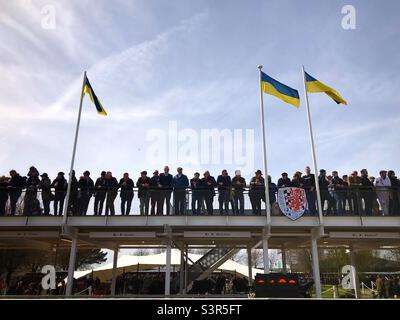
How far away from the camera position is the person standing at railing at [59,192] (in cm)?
1401

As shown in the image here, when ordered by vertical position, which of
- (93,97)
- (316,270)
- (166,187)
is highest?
(93,97)

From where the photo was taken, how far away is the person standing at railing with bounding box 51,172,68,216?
551 inches

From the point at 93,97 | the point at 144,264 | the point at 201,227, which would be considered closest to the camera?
the point at 201,227

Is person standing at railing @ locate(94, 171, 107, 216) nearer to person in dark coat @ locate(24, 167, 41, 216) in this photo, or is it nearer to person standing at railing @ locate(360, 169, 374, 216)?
person in dark coat @ locate(24, 167, 41, 216)

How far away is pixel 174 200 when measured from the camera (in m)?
13.8

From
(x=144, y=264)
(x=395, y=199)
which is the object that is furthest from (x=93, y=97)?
(x=144, y=264)

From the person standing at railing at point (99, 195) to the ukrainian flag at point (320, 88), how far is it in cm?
979

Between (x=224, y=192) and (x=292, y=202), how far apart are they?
2689 mm

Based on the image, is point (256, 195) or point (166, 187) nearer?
point (166, 187)

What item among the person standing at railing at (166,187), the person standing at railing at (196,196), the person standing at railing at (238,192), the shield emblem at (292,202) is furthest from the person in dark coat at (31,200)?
the shield emblem at (292,202)

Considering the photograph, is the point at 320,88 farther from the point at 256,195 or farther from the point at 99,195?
the point at 99,195

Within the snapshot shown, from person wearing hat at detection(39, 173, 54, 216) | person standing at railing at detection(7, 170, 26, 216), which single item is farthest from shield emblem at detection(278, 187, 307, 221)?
person standing at railing at detection(7, 170, 26, 216)

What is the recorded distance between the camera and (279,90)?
15.1 metres
